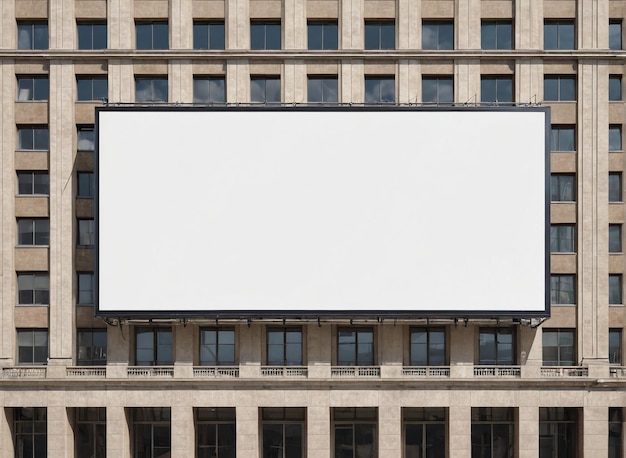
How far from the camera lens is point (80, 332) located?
35031 millimetres

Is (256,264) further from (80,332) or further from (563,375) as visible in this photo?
(563,375)

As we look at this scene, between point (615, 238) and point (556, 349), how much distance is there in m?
8.06

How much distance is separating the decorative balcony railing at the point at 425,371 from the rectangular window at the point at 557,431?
23.5 ft

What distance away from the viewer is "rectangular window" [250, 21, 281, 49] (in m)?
35.2

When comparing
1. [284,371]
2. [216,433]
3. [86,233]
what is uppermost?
[86,233]

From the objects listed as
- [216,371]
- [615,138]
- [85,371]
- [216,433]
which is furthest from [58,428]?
[615,138]

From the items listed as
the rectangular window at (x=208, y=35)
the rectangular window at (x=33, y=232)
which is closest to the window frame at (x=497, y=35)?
the rectangular window at (x=208, y=35)

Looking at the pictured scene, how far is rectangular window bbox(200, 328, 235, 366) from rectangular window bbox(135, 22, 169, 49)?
61.2ft

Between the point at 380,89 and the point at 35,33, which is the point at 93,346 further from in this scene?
the point at 380,89

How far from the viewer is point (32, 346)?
34.9 metres

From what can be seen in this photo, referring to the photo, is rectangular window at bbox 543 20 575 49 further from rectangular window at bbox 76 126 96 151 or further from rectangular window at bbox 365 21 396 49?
rectangular window at bbox 76 126 96 151

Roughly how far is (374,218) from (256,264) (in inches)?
304

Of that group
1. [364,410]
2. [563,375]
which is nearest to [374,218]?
[364,410]

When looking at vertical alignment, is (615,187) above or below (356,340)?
above
